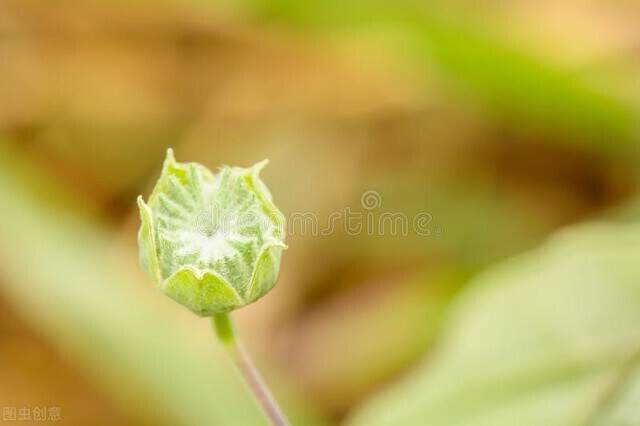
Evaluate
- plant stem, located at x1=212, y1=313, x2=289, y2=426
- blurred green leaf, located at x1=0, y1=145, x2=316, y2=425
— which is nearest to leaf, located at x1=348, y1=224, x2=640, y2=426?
blurred green leaf, located at x1=0, y1=145, x2=316, y2=425

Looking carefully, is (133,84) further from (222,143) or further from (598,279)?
(598,279)

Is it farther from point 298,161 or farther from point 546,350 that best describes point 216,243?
point 298,161

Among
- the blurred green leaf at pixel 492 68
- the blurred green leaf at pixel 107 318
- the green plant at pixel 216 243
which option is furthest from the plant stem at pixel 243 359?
the blurred green leaf at pixel 492 68

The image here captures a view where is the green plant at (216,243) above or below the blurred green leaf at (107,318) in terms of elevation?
below

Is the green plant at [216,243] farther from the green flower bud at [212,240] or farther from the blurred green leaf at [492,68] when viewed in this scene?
the blurred green leaf at [492,68]

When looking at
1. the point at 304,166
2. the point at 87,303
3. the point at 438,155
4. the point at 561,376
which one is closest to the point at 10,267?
the point at 87,303

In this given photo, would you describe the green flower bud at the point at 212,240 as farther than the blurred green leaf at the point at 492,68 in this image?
No

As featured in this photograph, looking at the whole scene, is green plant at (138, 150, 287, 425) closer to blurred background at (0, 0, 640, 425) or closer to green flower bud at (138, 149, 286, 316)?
green flower bud at (138, 149, 286, 316)

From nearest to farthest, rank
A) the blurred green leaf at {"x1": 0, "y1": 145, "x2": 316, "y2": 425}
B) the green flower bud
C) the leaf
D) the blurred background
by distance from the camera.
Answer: the green flower bud → the leaf → the blurred green leaf at {"x1": 0, "y1": 145, "x2": 316, "y2": 425} → the blurred background
